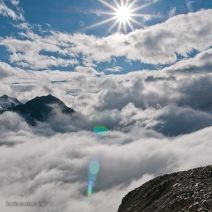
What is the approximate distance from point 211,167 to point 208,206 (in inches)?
1308

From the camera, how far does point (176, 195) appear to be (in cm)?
5966

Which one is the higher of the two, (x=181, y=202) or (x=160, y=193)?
(x=160, y=193)

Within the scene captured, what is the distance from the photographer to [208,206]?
4209 cm

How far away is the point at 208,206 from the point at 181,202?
10713mm

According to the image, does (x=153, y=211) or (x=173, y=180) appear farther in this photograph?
(x=173, y=180)

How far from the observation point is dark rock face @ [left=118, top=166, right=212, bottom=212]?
157 ft

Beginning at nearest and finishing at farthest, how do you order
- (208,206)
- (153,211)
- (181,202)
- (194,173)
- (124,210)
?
(208,206) → (181,202) → (153,211) → (194,173) → (124,210)

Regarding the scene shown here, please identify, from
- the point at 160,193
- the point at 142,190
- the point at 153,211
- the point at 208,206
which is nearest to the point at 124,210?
the point at 142,190

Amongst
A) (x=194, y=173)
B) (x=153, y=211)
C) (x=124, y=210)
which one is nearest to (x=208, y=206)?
(x=153, y=211)

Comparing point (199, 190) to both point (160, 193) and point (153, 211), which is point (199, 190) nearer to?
point (153, 211)

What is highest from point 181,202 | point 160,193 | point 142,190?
point 142,190

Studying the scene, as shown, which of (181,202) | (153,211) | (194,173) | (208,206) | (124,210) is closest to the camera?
(208,206)

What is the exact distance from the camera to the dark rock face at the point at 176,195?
4784cm

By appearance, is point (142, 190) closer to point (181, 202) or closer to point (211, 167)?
point (211, 167)
